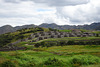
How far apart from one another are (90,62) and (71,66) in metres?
6.89

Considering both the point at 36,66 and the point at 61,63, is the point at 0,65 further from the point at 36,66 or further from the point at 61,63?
the point at 61,63

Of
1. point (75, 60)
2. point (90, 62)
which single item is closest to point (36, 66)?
point (75, 60)

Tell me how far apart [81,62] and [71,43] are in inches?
3884

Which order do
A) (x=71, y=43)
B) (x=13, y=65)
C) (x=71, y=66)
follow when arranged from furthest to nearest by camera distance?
(x=71, y=43) → (x=71, y=66) → (x=13, y=65)

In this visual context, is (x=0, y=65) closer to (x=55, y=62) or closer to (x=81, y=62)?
(x=55, y=62)

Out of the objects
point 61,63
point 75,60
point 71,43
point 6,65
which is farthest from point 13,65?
point 71,43

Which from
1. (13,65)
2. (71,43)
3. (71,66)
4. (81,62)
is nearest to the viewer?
(13,65)

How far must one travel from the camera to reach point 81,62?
3669 centimetres

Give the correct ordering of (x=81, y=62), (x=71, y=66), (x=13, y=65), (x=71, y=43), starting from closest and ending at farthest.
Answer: (x=13, y=65) → (x=71, y=66) → (x=81, y=62) → (x=71, y=43)

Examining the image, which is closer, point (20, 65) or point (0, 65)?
point (0, 65)

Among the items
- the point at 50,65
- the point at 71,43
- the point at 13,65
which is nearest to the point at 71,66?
the point at 50,65

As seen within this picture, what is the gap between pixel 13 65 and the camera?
31297 millimetres

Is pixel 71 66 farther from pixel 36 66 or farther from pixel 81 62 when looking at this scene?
pixel 36 66

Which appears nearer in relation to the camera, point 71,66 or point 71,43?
point 71,66
